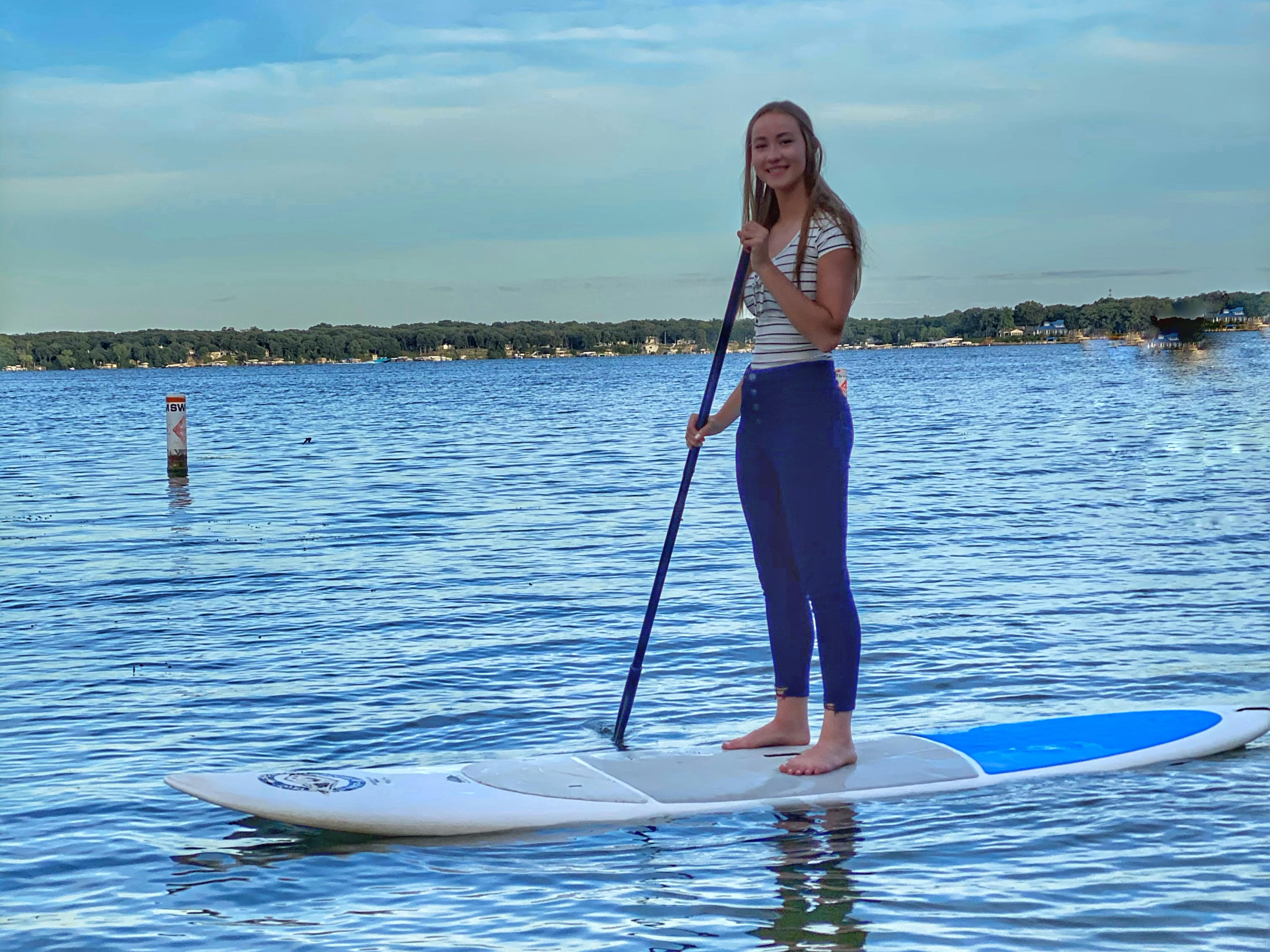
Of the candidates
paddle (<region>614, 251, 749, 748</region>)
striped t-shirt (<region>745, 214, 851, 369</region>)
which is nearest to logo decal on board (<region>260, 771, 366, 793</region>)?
paddle (<region>614, 251, 749, 748</region>)

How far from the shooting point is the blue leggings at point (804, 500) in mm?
4445

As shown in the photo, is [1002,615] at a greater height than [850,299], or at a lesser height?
lesser

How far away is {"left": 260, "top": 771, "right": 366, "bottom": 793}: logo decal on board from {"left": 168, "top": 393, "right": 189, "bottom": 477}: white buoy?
677 inches

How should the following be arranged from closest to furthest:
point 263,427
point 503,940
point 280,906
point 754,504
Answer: point 503,940
point 280,906
point 754,504
point 263,427

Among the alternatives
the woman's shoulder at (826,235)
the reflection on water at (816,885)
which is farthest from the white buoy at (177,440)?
the reflection on water at (816,885)

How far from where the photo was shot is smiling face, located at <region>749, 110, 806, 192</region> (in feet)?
14.9

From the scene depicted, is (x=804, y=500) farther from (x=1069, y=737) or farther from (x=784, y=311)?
(x=1069, y=737)

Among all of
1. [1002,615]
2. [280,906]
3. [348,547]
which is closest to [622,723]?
[280,906]

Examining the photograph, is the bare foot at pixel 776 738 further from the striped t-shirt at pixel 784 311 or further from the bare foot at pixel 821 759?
the striped t-shirt at pixel 784 311

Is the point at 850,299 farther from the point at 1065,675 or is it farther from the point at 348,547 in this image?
the point at 348,547

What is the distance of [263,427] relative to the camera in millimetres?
41500

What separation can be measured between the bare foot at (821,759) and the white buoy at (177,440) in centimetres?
1777

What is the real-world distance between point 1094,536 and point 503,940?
31.0 ft

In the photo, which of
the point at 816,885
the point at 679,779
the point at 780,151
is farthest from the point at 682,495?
the point at 816,885
